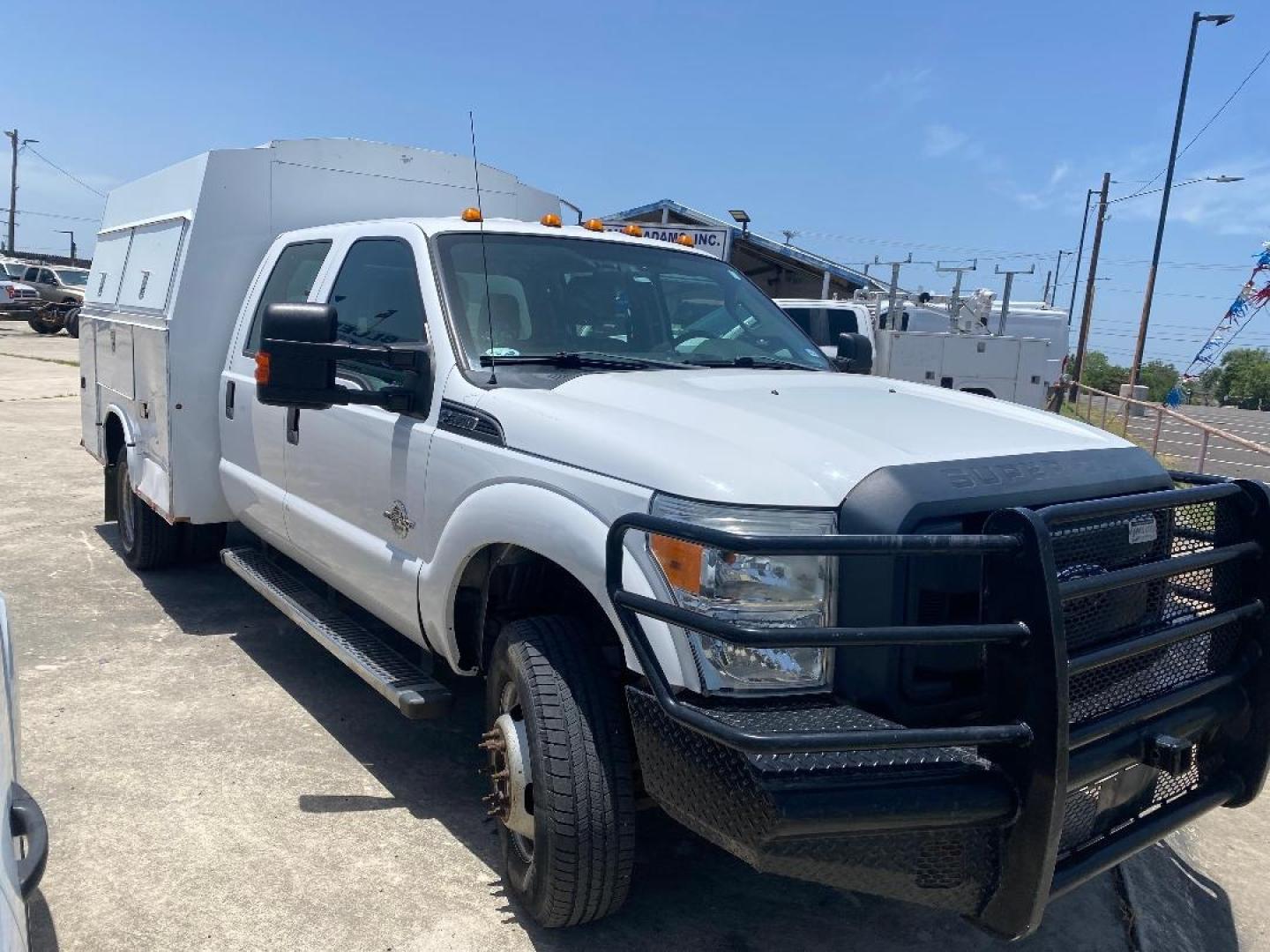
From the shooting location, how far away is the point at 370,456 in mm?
3986

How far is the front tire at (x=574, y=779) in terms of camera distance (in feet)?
9.44

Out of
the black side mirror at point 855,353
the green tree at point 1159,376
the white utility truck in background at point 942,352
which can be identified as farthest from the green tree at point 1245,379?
the black side mirror at point 855,353

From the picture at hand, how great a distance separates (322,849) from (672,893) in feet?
3.77

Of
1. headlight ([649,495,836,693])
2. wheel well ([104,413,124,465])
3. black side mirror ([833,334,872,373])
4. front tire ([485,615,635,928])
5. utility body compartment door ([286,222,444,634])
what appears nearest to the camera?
headlight ([649,495,836,693])

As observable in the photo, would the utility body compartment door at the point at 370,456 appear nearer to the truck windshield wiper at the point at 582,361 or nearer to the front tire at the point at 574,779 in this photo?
the truck windshield wiper at the point at 582,361

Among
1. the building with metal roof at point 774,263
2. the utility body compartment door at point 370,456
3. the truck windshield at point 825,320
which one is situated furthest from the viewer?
the building with metal roof at point 774,263

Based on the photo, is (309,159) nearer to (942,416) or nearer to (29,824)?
(942,416)

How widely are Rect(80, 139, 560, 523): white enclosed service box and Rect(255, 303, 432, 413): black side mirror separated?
2.09 m

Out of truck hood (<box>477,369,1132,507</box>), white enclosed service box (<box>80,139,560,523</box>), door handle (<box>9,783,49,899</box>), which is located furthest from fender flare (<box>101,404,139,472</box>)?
door handle (<box>9,783,49,899</box>)

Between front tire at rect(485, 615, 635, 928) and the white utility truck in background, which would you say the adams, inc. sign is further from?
front tire at rect(485, 615, 635, 928)

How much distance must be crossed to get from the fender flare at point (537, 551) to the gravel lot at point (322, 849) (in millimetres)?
723

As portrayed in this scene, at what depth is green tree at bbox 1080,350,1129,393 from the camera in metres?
57.4

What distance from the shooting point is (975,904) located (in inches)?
97.8

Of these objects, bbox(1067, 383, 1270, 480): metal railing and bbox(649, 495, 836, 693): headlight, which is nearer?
bbox(649, 495, 836, 693): headlight
